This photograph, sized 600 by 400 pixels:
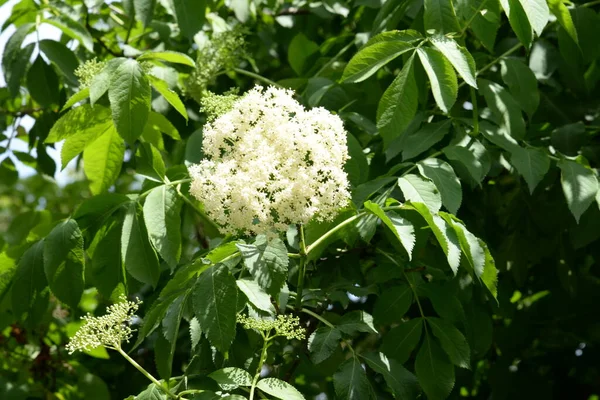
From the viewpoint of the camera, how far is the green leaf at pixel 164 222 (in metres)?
2.28

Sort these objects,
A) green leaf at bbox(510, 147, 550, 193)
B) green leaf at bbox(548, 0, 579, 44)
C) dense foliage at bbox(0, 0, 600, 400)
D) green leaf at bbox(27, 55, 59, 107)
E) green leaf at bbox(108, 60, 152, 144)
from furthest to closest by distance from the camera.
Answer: green leaf at bbox(27, 55, 59, 107), green leaf at bbox(548, 0, 579, 44), green leaf at bbox(510, 147, 550, 193), green leaf at bbox(108, 60, 152, 144), dense foliage at bbox(0, 0, 600, 400)

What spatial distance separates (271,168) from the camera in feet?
6.35

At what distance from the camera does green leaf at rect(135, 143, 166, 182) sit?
8.14 ft

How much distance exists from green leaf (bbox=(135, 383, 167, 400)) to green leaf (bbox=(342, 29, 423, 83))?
88cm

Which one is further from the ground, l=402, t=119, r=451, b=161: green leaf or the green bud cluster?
the green bud cluster

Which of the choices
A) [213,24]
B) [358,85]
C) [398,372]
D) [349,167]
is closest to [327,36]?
[213,24]

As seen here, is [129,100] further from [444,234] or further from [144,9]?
[444,234]

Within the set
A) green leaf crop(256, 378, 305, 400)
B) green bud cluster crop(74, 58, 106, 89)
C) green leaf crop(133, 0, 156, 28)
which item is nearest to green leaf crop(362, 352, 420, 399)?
green leaf crop(256, 378, 305, 400)

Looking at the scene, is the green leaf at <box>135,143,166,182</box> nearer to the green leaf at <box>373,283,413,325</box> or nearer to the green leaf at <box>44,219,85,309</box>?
the green leaf at <box>44,219,85,309</box>

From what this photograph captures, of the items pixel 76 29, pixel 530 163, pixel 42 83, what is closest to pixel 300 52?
pixel 76 29

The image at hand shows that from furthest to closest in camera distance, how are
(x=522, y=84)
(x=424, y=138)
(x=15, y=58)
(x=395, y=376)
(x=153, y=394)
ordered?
(x=15, y=58) < (x=522, y=84) < (x=424, y=138) < (x=395, y=376) < (x=153, y=394)

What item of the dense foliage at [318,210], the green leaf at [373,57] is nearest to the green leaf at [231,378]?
the dense foliage at [318,210]

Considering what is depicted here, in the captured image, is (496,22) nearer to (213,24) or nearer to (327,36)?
(213,24)

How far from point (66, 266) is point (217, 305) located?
56 cm
